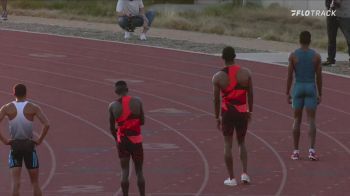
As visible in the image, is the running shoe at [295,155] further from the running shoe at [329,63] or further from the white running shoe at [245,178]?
the running shoe at [329,63]

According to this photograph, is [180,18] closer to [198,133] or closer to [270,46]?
[270,46]

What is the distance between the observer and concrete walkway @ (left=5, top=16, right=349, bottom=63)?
27078 mm

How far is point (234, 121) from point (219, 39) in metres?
18.9

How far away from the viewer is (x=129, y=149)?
1182 cm

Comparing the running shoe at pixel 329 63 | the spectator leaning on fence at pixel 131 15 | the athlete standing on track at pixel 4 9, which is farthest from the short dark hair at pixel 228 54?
the athlete standing on track at pixel 4 9

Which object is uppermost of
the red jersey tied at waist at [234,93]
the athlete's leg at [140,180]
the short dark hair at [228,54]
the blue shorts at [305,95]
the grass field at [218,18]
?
the short dark hair at [228,54]

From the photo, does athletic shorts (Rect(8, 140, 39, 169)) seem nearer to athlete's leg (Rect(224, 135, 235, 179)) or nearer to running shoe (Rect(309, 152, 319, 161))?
athlete's leg (Rect(224, 135, 235, 179))

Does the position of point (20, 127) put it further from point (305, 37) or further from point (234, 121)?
point (305, 37)

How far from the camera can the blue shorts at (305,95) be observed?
14.3 metres

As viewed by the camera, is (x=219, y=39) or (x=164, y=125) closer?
(x=164, y=125)

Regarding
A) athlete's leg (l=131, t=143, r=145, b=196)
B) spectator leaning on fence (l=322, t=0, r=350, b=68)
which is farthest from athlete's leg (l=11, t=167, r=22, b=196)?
spectator leaning on fence (l=322, t=0, r=350, b=68)

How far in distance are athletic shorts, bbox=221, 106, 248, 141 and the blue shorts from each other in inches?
65.4

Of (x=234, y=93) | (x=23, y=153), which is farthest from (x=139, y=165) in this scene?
(x=234, y=93)

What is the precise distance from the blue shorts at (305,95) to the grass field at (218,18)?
16284 mm
